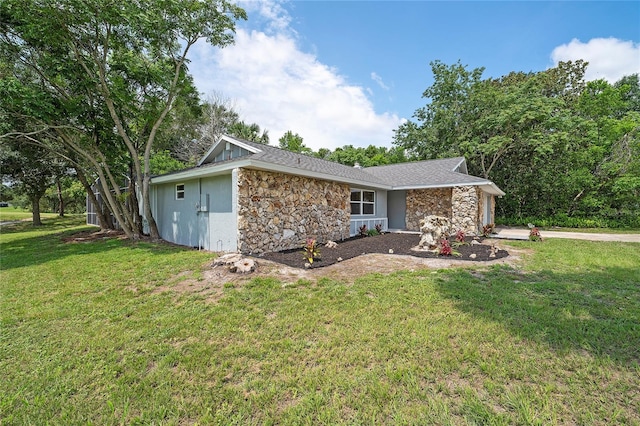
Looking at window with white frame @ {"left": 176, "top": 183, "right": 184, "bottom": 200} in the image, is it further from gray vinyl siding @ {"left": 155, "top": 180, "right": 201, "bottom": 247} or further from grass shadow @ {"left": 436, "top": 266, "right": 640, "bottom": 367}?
grass shadow @ {"left": 436, "top": 266, "right": 640, "bottom": 367}

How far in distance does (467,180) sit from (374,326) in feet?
34.5

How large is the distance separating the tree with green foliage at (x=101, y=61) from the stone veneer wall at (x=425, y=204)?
11.1 meters

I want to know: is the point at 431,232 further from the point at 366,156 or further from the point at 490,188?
the point at 366,156

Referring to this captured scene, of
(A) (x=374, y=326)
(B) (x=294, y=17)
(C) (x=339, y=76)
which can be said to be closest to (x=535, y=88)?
(C) (x=339, y=76)

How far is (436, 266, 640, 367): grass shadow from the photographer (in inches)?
119

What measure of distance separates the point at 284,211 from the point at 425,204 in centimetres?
843

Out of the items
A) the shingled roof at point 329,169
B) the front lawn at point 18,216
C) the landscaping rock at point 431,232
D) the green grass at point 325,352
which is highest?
the shingled roof at point 329,169

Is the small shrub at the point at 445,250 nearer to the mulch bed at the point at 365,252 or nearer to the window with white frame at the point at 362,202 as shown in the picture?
the mulch bed at the point at 365,252

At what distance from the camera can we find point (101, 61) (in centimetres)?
921

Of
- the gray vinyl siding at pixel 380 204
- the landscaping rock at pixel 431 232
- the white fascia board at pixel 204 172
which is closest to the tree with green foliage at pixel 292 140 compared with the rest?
the gray vinyl siding at pixel 380 204

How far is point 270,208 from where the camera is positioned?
25.8ft

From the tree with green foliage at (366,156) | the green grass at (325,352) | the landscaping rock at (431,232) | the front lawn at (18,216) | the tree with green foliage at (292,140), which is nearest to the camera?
the green grass at (325,352)

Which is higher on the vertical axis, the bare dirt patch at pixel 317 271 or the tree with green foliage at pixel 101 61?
the tree with green foliage at pixel 101 61

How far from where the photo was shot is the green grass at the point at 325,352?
213 cm
